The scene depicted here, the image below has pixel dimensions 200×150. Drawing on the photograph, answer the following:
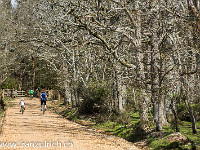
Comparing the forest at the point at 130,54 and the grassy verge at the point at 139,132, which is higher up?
the forest at the point at 130,54

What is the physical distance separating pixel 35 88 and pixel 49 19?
26588mm

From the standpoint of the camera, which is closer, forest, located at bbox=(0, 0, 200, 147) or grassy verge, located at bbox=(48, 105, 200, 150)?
grassy verge, located at bbox=(48, 105, 200, 150)

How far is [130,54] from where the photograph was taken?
15.2 metres

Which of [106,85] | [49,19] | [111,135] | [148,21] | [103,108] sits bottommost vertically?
[111,135]

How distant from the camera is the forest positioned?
35.2 feet

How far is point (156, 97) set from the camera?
10.9m

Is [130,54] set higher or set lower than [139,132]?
higher

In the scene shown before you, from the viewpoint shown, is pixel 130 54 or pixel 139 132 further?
pixel 130 54

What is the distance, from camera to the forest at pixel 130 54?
10734 millimetres

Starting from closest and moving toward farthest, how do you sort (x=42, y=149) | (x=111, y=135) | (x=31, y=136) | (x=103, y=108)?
(x=42, y=149)
(x=31, y=136)
(x=111, y=135)
(x=103, y=108)

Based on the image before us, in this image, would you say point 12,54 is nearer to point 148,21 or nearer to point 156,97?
point 148,21

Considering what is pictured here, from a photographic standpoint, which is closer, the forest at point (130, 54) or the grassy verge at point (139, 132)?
the grassy verge at point (139, 132)

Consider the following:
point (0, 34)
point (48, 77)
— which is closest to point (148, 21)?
point (0, 34)

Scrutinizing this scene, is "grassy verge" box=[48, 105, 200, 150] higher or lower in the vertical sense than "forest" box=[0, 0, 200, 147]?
lower
